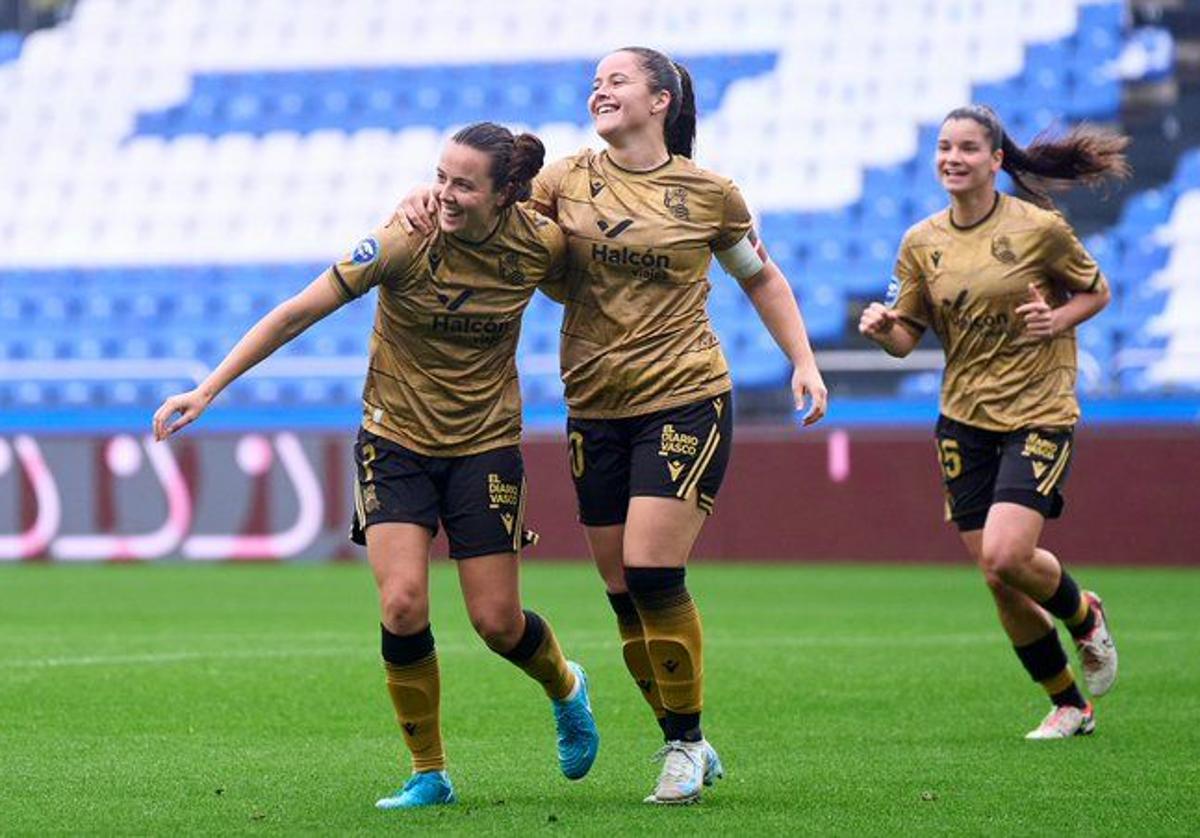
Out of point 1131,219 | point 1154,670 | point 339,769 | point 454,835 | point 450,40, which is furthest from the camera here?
point 450,40

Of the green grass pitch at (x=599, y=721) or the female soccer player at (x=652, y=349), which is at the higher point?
the female soccer player at (x=652, y=349)

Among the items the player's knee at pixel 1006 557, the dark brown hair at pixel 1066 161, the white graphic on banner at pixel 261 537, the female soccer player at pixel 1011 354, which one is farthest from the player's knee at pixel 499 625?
the white graphic on banner at pixel 261 537

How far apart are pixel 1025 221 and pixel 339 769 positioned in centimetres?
323

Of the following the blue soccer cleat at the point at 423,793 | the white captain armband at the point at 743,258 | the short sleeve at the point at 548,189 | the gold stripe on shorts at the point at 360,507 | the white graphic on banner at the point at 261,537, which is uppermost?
the short sleeve at the point at 548,189

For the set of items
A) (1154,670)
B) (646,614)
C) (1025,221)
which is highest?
(1025,221)

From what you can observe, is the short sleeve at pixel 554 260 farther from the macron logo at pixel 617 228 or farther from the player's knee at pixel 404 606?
the player's knee at pixel 404 606

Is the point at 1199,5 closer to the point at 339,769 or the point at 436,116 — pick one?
the point at 436,116

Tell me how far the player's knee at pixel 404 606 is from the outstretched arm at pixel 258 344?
0.72 meters

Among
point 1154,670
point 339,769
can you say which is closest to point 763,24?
point 1154,670

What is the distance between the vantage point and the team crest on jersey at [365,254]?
6133mm

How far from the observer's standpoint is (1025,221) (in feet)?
26.8

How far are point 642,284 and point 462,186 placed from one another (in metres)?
0.62

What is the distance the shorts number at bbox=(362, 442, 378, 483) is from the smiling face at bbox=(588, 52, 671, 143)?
3.65ft

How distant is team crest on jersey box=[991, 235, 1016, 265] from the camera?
320 inches
